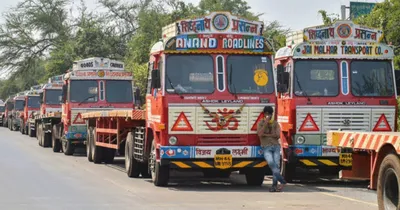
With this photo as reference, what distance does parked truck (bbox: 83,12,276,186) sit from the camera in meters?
17.3

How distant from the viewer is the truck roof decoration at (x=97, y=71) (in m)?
28.8

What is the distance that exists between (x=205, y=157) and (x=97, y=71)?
12.2 meters

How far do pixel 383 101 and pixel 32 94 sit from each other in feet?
111

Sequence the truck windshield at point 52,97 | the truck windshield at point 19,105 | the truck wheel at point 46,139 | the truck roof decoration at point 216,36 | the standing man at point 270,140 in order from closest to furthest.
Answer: the standing man at point 270,140
the truck roof decoration at point 216,36
the truck wheel at point 46,139
the truck windshield at point 52,97
the truck windshield at point 19,105

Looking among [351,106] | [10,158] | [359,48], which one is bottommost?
[10,158]

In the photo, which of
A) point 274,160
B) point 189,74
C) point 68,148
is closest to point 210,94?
point 189,74

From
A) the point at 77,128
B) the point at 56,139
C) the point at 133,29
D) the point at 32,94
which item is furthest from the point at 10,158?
the point at 133,29

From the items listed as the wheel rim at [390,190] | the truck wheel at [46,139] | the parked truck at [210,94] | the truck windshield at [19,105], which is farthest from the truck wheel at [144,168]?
the truck windshield at [19,105]

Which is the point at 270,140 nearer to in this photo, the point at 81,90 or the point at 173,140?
the point at 173,140

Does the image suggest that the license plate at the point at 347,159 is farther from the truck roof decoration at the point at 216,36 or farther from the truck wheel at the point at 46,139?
the truck wheel at the point at 46,139

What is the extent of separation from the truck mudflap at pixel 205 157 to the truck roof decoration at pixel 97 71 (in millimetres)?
11836

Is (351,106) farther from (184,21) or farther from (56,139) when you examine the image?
(56,139)

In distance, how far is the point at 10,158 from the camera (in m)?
27.3

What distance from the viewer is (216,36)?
17797mm
